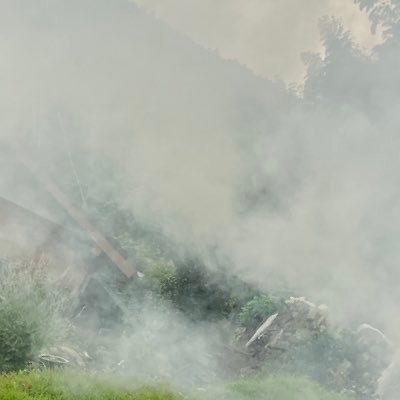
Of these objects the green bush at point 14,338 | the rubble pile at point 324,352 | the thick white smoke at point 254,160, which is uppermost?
the thick white smoke at point 254,160

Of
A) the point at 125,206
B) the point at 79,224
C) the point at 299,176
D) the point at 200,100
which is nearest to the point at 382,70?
the point at 200,100

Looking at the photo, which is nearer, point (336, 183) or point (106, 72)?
point (336, 183)

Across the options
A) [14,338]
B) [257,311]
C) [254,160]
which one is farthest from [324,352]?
[254,160]

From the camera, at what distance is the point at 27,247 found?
357 inches

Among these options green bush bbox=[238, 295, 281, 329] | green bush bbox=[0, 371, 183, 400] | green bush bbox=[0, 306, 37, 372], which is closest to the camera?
green bush bbox=[0, 371, 183, 400]

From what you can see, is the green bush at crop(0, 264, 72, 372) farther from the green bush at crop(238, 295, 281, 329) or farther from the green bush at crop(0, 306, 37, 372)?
the green bush at crop(238, 295, 281, 329)

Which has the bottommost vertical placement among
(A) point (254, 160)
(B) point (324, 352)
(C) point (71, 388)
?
(C) point (71, 388)

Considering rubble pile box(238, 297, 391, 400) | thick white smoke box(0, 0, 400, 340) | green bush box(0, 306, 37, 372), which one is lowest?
green bush box(0, 306, 37, 372)

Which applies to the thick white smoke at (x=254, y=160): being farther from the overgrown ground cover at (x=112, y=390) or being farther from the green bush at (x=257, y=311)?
the overgrown ground cover at (x=112, y=390)

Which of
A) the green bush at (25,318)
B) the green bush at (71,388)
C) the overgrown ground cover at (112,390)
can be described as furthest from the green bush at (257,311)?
the green bush at (71,388)

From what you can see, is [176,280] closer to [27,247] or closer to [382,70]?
[27,247]

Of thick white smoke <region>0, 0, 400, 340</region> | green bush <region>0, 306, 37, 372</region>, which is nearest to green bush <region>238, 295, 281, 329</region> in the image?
thick white smoke <region>0, 0, 400, 340</region>

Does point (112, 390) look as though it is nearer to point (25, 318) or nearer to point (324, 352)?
point (25, 318)

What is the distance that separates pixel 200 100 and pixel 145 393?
14.7 metres
